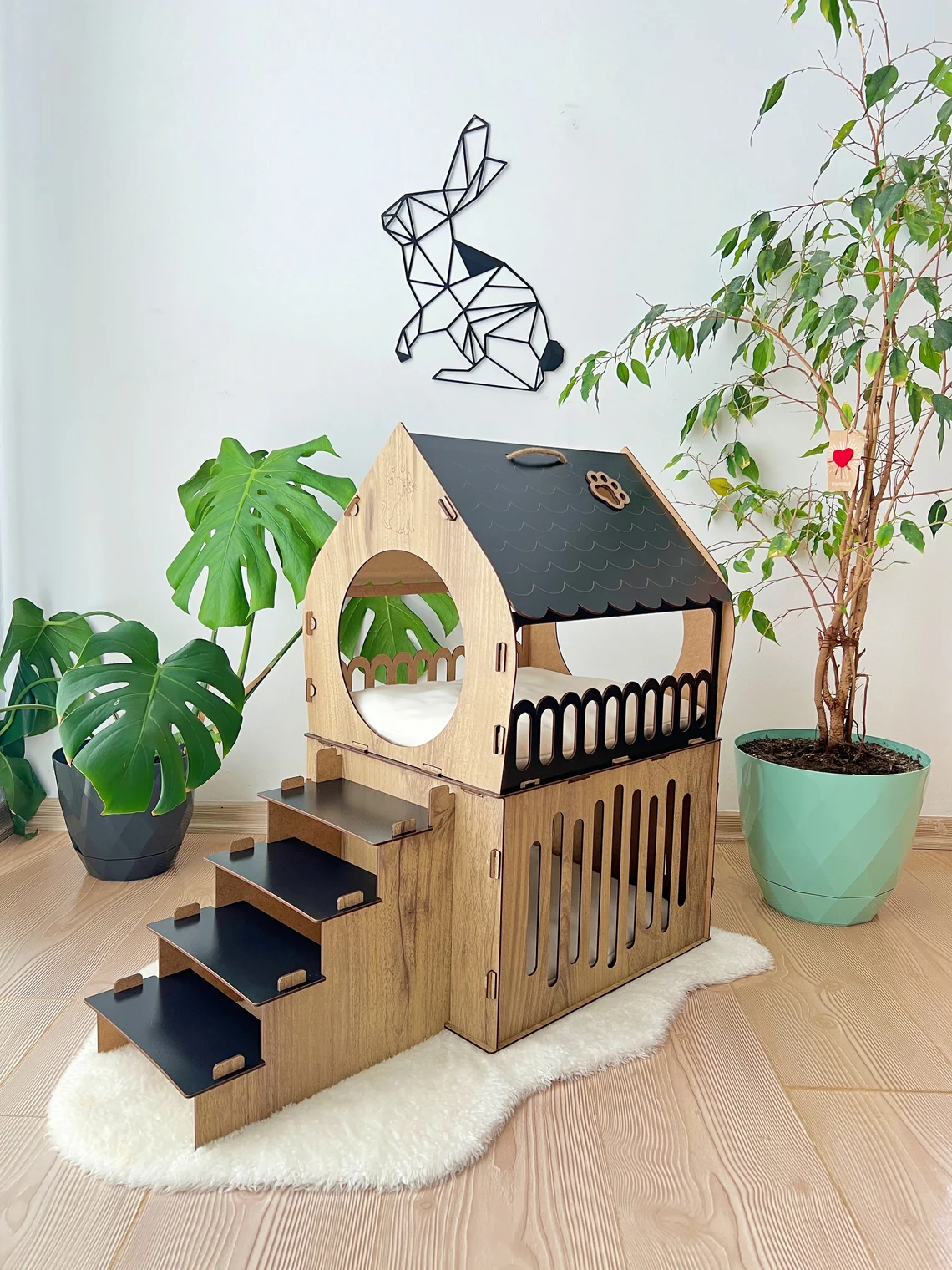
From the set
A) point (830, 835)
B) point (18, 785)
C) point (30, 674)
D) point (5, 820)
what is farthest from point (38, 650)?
point (830, 835)

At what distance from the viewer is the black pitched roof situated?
1.31m

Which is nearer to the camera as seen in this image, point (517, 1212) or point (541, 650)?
point (517, 1212)

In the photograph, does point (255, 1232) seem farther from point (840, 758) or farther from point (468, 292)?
point (468, 292)

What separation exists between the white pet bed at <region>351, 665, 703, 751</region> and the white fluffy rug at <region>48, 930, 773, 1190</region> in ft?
1.48

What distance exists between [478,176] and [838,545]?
1.25 metres

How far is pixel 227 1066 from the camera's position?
1111 mm

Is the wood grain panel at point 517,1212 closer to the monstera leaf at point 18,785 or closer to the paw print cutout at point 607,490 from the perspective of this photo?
the paw print cutout at point 607,490

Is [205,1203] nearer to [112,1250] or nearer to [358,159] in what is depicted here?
[112,1250]

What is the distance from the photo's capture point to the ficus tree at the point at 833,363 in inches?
67.6

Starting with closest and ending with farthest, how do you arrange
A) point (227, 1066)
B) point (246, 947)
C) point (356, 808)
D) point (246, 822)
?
1. point (227, 1066)
2. point (246, 947)
3. point (356, 808)
4. point (246, 822)

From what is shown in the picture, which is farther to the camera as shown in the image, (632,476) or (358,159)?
(358,159)

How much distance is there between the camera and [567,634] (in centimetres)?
231

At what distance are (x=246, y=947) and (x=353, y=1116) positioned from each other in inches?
11.0

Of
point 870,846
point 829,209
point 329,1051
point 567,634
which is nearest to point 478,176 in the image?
point 829,209
